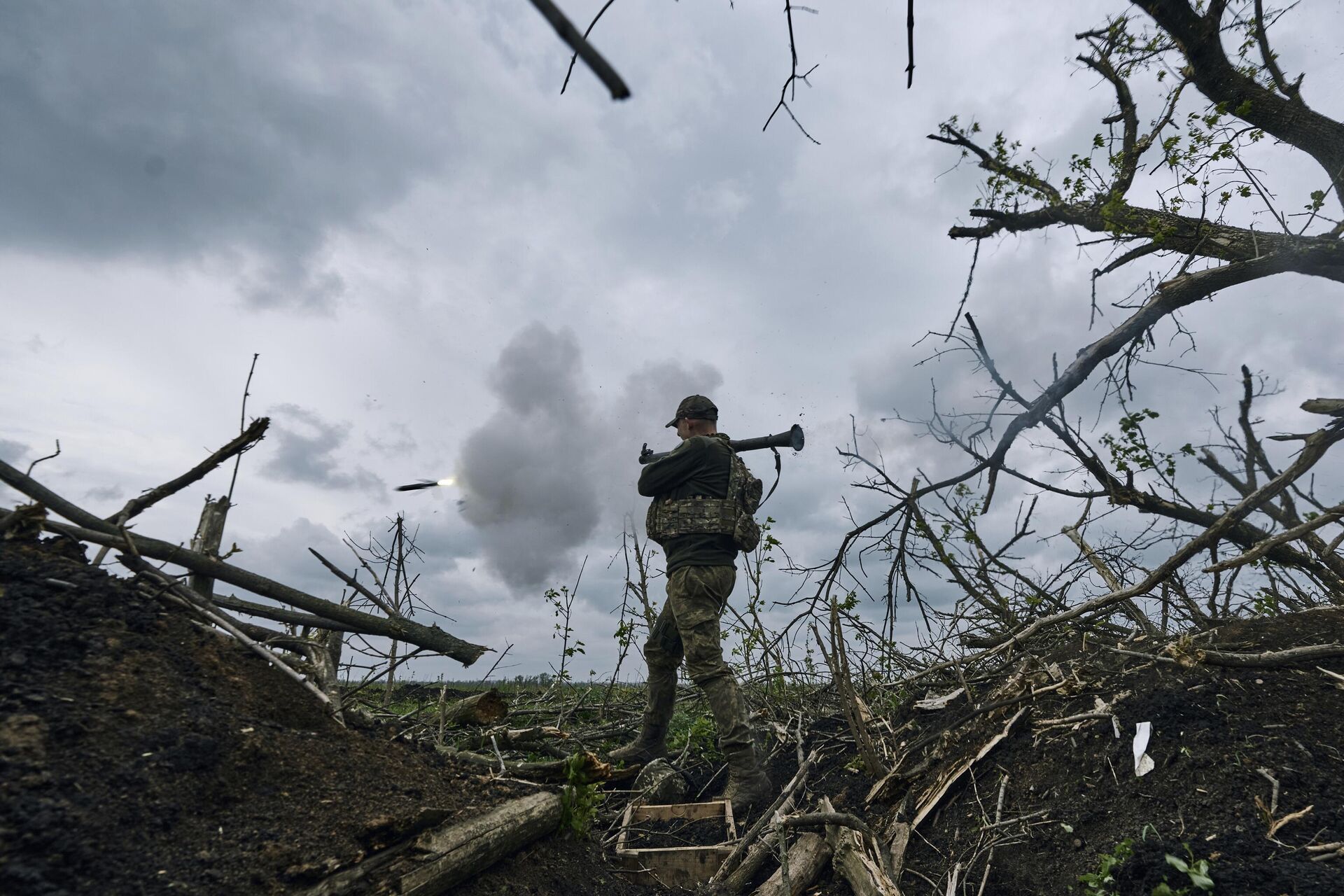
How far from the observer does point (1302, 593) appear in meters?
5.47

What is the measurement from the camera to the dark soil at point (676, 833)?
4672 millimetres

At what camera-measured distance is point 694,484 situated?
591 centimetres

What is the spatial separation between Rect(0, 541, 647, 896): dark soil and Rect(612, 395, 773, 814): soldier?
2.26 meters

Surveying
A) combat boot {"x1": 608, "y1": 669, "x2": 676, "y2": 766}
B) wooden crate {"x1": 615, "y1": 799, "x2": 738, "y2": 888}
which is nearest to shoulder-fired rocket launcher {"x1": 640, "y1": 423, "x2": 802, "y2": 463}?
combat boot {"x1": 608, "y1": 669, "x2": 676, "y2": 766}

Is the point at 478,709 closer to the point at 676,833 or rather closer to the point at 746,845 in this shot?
the point at 676,833

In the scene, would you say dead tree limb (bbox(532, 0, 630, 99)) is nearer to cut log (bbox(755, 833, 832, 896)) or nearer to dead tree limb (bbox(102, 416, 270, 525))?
dead tree limb (bbox(102, 416, 270, 525))

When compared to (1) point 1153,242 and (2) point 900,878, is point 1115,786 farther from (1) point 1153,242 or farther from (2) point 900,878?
(1) point 1153,242

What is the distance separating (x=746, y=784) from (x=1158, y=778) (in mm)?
2702

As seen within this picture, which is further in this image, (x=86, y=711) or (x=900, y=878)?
(x=900, y=878)

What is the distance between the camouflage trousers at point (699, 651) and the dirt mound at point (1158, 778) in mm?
1290

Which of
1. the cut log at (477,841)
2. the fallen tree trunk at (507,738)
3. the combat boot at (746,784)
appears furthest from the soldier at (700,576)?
the cut log at (477,841)

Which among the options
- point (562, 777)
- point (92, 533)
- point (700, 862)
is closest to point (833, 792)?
point (700, 862)

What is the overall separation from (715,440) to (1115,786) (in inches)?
137

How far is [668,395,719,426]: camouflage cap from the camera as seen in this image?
6246 millimetres
